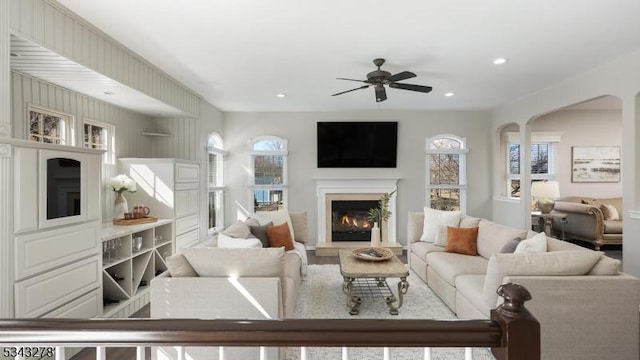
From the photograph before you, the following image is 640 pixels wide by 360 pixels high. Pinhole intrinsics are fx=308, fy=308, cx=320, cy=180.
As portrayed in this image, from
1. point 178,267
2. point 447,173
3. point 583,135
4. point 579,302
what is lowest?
point 579,302

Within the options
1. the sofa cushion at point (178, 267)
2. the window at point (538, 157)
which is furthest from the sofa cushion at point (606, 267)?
the window at point (538, 157)

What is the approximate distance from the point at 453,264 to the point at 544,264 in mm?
1184

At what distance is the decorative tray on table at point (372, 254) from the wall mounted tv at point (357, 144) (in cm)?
259

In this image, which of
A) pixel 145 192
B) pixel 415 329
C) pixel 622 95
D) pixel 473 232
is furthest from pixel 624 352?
pixel 145 192

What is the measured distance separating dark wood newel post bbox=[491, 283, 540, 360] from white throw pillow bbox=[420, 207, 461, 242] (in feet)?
12.0

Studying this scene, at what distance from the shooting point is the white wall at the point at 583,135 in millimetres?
6469

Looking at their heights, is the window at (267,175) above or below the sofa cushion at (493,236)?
above

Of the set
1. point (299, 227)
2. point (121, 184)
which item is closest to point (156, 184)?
point (121, 184)

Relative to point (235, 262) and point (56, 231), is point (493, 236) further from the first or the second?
point (56, 231)

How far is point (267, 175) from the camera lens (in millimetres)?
6320

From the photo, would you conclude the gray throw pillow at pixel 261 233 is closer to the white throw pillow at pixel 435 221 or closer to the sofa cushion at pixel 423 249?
the sofa cushion at pixel 423 249

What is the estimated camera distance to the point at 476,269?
324 centimetres

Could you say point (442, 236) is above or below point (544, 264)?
below

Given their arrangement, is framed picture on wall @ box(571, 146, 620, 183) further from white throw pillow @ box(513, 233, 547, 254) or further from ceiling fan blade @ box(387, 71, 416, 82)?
ceiling fan blade @ box(387, 71, 416, 82)
